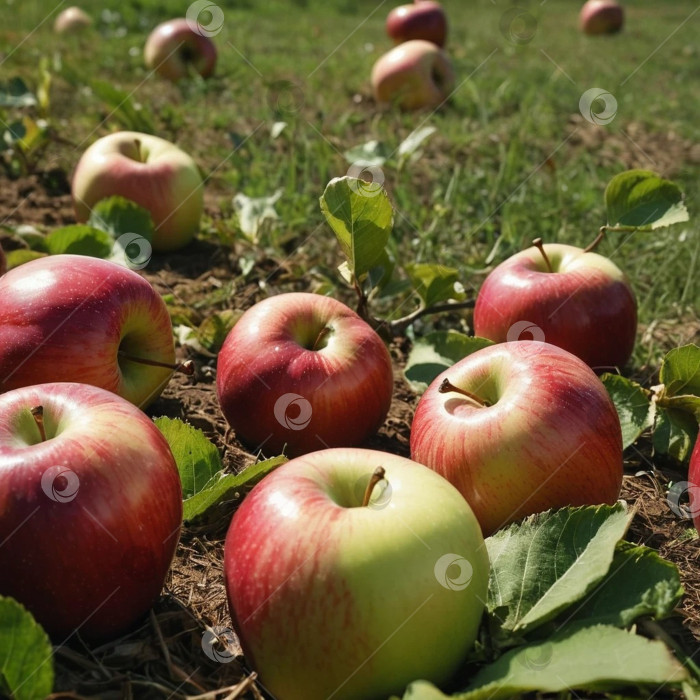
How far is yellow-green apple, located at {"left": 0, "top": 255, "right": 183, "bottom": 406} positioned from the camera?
201 cm

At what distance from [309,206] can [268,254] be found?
44 cm

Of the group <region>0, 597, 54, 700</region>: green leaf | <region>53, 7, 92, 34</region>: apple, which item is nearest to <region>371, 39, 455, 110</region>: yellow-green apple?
<region>53, 7, 92, 34</region>: apple

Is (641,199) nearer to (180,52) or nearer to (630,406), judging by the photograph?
(630,406)

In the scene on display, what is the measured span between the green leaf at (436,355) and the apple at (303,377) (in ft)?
0.72

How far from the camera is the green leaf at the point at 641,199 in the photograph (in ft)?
8.60

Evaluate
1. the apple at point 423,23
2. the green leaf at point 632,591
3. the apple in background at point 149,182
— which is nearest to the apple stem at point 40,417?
the green leaf at point 632,591

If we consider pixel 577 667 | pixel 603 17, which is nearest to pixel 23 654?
pixel 577 667

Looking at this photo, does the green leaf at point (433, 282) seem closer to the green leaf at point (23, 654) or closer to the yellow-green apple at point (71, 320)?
the yellow-green apple at point (71, 320)

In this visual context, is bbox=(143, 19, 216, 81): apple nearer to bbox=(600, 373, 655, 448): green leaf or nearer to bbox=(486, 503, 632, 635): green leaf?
bbox=(600, 373, 655, 448): green leaf

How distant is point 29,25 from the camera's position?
6855 mm

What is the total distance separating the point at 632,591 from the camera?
5.26ft

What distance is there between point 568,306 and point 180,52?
4.43m

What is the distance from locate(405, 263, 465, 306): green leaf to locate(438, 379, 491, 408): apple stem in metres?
0.76

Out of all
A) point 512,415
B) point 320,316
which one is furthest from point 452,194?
point 512,415
